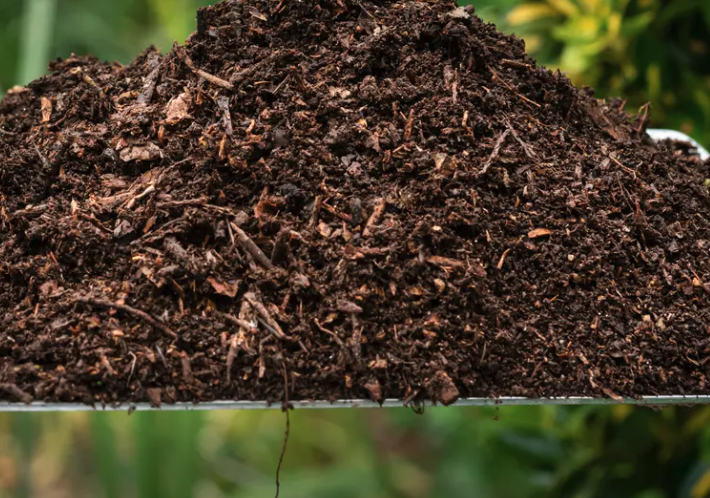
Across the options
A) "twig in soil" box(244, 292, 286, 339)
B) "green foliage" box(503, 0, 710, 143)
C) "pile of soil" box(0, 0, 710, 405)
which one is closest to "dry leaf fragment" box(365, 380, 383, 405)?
"pile of soil" box(0, 0, 710, 405)

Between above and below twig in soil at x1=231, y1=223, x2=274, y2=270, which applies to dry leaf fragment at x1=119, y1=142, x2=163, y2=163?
above

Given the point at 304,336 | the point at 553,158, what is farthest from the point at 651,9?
the point at 304,336

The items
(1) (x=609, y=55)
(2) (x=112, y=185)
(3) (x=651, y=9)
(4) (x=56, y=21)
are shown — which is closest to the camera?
(2) (x=112, y=185)

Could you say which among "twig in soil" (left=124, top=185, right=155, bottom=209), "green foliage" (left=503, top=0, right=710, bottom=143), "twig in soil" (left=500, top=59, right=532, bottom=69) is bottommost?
"twig in soil" (left=124, top=185, right=155, bottom=209)

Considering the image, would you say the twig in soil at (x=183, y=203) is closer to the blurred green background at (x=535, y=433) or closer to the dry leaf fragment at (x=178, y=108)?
the dry leaf fragment at (x=178, y=108)

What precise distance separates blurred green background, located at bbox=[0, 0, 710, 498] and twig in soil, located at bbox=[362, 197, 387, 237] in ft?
0.90

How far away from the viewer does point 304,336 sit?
2.57 feet

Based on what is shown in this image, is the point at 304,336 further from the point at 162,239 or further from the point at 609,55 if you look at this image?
the point at 609,55

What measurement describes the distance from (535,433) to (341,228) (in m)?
0.89

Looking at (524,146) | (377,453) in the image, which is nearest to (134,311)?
(524,146)

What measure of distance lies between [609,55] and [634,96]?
0.10 meters

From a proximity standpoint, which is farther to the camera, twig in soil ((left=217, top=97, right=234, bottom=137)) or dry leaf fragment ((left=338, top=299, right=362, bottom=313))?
twig in soil ((left=217, top=97, right=234, bottom=137))

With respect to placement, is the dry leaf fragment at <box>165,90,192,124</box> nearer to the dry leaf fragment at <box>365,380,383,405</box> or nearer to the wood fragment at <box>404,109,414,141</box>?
the wood fragment at <box>404,109,414,141</box>

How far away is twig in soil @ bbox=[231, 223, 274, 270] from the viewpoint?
0.82m
